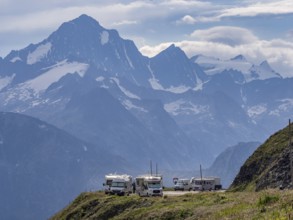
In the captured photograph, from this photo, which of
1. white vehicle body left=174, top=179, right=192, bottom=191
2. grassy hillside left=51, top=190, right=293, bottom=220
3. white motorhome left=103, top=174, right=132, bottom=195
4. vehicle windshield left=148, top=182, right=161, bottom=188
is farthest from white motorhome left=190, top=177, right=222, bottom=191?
grassy hillside left=51, top=190, right=293, bottom=220

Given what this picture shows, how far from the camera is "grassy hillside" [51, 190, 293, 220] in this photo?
33.9 metres

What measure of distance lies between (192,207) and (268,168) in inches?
936

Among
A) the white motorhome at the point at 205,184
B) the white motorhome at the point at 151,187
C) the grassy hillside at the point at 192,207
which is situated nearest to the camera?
the grassy hillside at the point at 192,207

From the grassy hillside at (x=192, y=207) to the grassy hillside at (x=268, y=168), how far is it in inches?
265

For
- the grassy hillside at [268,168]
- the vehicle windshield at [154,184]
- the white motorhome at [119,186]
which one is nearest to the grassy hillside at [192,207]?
the white motorhome at [119,186]

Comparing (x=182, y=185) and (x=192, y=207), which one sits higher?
(x=192, y=207)

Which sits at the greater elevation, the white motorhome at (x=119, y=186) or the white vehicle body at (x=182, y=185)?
the white motorhome at (x=119, y=186)

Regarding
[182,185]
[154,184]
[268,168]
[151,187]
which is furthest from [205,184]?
[268,168]

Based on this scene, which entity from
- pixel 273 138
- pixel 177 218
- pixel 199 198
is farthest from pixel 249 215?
pixel 273 138

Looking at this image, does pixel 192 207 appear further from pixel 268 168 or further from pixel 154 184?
pixel 154 184

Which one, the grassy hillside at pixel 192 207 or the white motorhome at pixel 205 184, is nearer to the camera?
the grassy hillside at pixel 192 207

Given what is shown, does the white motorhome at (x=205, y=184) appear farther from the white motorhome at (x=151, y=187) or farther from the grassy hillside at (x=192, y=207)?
the grassy hillside at (x=192, y=207)

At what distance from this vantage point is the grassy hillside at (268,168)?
66.7m

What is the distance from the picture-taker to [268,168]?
73875 millimetres
